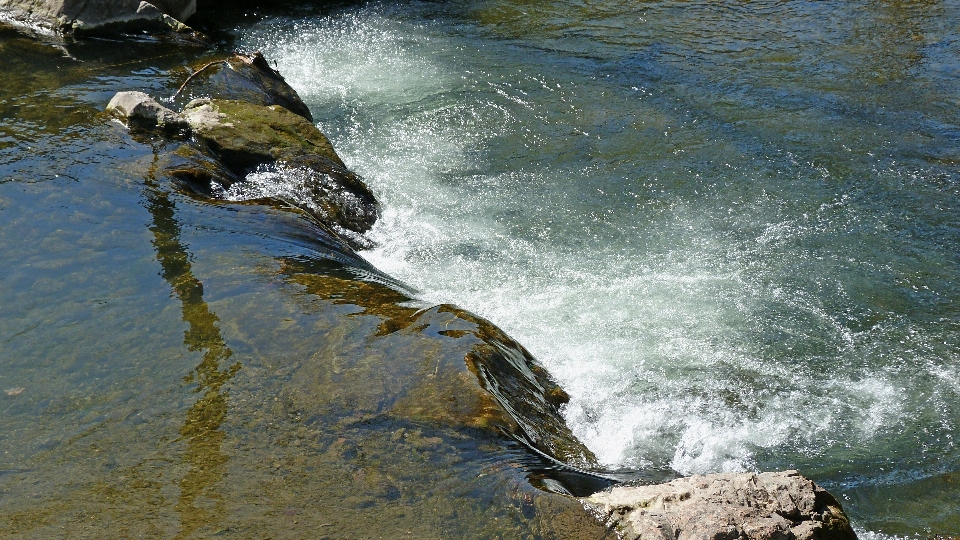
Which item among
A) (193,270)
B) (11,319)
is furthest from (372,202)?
(11,319)

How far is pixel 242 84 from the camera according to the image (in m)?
8.30

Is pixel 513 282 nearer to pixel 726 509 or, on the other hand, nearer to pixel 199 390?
pixel 199 390

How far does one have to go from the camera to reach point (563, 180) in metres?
7.74

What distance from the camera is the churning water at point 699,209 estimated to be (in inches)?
183

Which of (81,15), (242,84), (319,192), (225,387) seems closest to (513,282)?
(319,192)

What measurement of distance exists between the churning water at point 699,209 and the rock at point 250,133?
868 millimetres

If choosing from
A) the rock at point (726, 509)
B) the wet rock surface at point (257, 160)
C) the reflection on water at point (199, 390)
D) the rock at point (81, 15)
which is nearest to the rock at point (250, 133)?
the wet rock surface at point (257, 160)

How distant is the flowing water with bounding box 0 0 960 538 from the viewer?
3607 mm

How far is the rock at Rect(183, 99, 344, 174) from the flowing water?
60 centimetres

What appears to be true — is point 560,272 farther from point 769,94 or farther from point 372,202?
point 769,94

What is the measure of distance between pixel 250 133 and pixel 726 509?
5400 millimetres

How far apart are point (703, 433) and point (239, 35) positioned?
32.1ft

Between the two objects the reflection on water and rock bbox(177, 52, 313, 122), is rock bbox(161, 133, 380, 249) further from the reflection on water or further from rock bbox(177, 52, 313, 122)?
rock bbox(177, 52, 313, 122)

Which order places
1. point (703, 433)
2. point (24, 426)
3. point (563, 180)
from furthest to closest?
point (563, 180), point (703, 433), point (24, 426)
